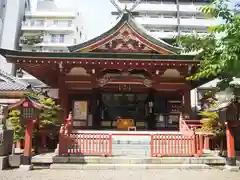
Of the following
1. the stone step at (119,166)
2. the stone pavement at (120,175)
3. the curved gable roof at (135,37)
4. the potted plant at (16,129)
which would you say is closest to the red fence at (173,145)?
the stone step at (119,166)

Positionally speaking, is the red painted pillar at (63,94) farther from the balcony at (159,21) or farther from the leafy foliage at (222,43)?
the balcony at (159,21)

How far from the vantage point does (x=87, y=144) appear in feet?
31.3

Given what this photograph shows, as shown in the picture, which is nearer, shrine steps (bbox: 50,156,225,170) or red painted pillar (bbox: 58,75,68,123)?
shrine steps (bbox: 50,156,225,170)

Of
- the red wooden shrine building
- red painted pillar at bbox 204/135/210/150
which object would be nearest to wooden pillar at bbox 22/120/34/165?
the red wooden shrine building

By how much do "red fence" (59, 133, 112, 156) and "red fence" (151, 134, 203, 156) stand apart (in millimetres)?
1800

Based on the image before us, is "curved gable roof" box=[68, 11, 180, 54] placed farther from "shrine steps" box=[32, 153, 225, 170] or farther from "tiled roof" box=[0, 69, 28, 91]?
"shrine steps" box=[32, 153, 225, 170]

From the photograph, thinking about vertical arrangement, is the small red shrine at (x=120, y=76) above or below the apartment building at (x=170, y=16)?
below

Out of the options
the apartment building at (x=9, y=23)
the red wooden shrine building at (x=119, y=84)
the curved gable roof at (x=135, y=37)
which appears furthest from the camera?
the apartment building at (x=9, y=23)

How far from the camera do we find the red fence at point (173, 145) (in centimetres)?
957

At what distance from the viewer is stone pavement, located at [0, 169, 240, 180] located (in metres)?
7.57

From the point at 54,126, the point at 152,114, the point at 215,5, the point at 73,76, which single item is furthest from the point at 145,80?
the point at 215,5

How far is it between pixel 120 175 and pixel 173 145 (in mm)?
2765

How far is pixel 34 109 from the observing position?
914 centimetres

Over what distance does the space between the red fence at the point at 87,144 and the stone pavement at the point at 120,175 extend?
1.10m
